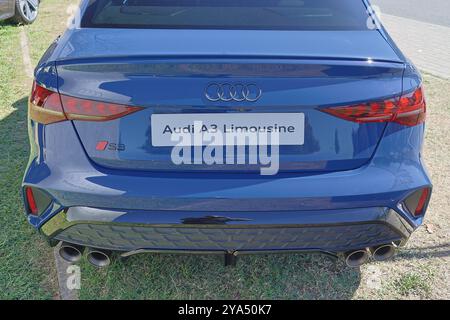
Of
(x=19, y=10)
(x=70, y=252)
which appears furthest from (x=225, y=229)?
(x=19, y=10)

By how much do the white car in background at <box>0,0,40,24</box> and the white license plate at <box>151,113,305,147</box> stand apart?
702 centimetres

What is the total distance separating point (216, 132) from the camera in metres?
1.73

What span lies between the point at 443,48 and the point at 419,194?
6605mm

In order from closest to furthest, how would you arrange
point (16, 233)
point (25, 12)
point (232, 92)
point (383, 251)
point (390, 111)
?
point (232, 92) → point (390, 111) → point (383, 251) → point (16, 233) → point (25, 12)

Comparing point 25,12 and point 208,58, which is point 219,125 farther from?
point 25,12

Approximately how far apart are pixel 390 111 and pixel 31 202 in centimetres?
158

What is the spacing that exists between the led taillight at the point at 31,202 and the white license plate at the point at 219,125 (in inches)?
24.7

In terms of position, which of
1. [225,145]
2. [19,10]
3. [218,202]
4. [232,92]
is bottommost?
[19,10]

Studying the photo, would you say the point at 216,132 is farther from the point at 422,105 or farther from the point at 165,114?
the point at 422,105

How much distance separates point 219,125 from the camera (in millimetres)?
1719

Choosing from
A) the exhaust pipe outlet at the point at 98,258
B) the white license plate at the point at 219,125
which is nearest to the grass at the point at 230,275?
the exhaust pipe outlet at the point at 98,258

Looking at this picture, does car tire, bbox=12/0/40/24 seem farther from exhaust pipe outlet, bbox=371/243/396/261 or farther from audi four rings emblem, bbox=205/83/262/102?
exhaust pipe outlet, bbox=371/243/396/261

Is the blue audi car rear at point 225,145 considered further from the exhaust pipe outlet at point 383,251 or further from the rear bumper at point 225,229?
the exhaust pipe outlet at point 383,251
